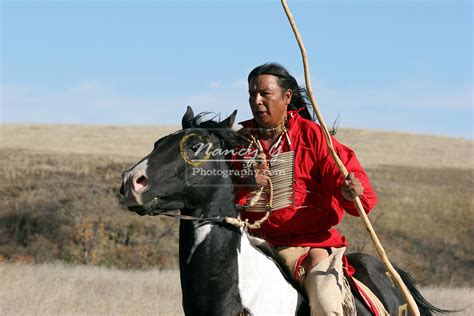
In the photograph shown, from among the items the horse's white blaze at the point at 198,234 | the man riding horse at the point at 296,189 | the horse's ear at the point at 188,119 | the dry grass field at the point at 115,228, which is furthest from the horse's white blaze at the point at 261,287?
the dry grass field at the point at 115,228

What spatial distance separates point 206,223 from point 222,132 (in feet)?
2.05

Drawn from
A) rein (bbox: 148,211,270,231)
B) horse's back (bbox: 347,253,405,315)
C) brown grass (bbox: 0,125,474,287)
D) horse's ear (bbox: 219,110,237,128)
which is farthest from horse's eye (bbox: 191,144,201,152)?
brown grass (bbox: 0,125,474,287)

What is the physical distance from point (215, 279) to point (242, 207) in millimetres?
594

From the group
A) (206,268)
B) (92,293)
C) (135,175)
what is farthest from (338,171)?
(92,293)

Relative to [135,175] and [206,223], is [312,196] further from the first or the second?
[135,175]

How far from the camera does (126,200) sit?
5.26 metres

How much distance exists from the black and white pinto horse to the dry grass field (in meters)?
7.07

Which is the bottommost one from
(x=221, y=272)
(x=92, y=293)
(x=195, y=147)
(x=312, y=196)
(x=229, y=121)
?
(x=92, y=293)

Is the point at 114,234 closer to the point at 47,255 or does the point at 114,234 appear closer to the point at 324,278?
the point at 47,255

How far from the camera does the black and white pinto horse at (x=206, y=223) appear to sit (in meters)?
5.34

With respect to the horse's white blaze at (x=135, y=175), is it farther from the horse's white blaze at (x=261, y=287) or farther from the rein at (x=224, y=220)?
the horse's white blaze at (x=261, y=287)

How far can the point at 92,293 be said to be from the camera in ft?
44.9

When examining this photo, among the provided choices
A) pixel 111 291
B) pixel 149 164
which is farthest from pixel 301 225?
pixel 111 291

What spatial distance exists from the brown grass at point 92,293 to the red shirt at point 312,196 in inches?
224
